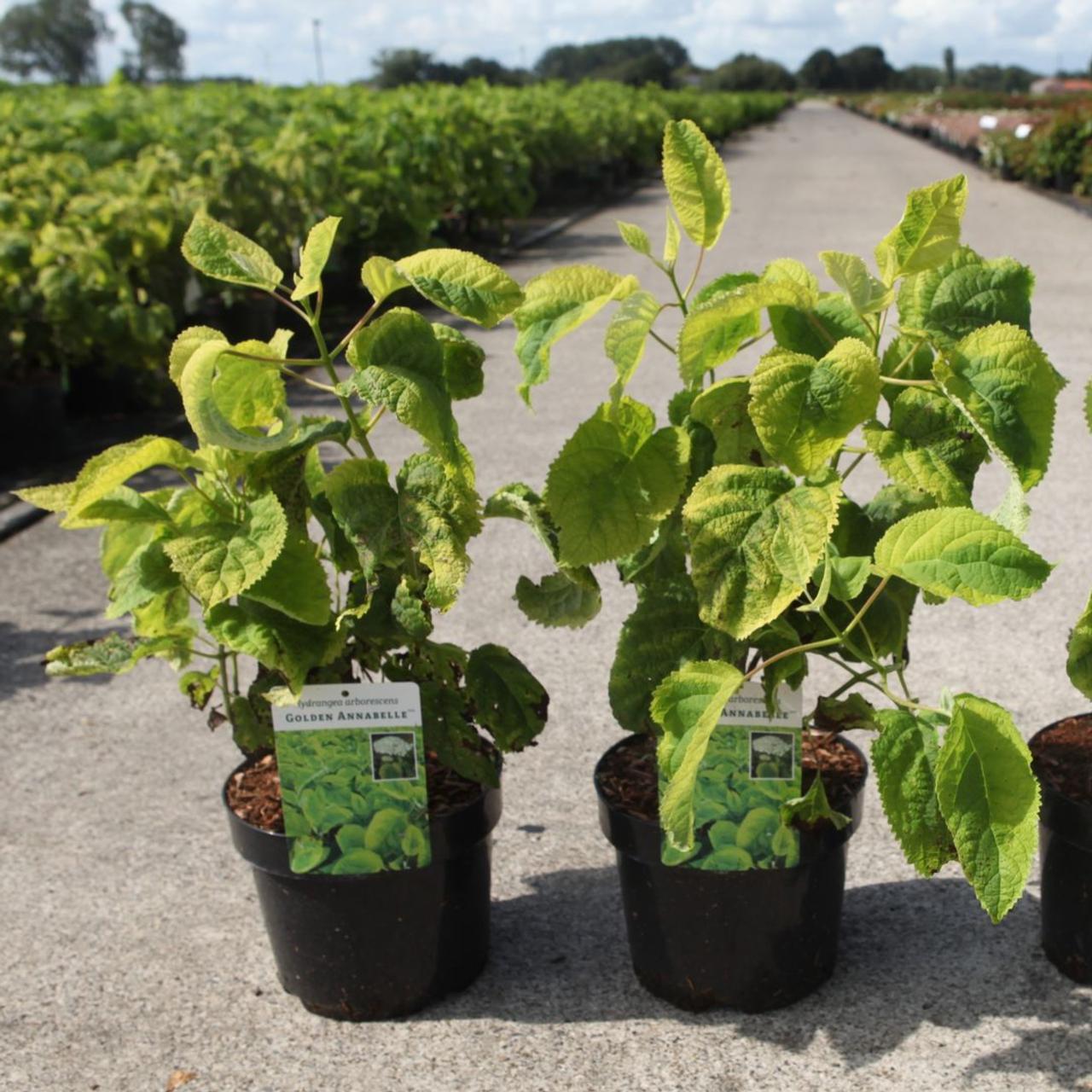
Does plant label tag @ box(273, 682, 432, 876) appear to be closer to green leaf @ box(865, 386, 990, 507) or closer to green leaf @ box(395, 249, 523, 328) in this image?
green leaf @ box(395, 249, 523, 328)

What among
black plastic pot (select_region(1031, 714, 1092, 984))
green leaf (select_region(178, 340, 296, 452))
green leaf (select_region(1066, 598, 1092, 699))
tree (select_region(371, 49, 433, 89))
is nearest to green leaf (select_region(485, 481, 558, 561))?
green leaf (select_region(178, 340, 296, 452))

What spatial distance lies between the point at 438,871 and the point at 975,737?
2.97 ft

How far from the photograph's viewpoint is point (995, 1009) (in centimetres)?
224

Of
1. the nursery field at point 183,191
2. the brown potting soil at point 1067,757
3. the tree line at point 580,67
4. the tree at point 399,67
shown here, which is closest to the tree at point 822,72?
the tree line at point 580,67

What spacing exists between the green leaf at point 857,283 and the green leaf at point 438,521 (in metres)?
0.58

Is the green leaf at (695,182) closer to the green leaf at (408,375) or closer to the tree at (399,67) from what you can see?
the green leaf at (408,375)

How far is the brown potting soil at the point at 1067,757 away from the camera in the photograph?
7.18 feet

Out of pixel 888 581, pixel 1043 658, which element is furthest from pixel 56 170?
pixel 888 581

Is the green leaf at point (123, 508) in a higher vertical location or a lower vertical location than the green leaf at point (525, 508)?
higher

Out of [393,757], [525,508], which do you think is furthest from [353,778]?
[525,508]

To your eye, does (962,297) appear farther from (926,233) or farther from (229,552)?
(229,552)

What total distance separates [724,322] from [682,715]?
0.53 m

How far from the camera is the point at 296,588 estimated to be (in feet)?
6.34

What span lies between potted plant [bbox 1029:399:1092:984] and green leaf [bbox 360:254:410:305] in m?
1.14
